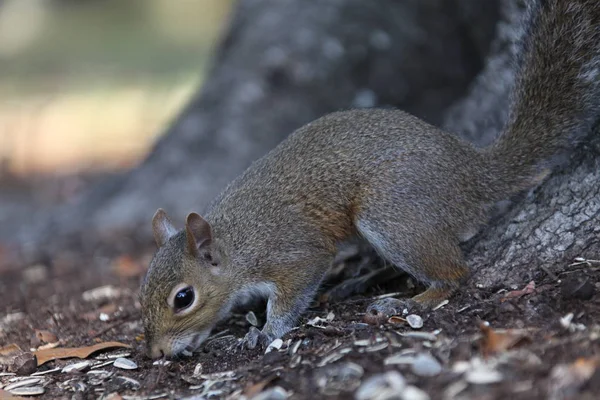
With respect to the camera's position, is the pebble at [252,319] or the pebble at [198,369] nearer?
the pebble at [198,369]

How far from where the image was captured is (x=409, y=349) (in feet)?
8.31

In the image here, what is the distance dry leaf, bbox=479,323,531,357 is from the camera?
2391 mm

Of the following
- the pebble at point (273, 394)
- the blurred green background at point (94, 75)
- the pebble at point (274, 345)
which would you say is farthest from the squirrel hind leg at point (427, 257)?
the blurred green background at point (94, 75)

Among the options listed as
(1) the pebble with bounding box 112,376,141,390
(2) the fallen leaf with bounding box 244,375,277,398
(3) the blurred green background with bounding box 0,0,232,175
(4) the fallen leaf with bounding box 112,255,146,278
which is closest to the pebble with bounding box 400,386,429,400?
(2) the fallen leaf with bounding box 244,375,277,398

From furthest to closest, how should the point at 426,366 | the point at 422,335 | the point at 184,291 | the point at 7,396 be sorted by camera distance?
the point at 184,291, the point at 7,396, the point at 422,335, the point at 426,366

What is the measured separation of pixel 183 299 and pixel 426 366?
1.24m

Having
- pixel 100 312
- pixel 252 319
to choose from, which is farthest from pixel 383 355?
pixel 100 312

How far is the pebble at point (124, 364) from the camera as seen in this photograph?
3079 millimetres

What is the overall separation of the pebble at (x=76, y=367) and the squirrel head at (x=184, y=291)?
0.99 feet

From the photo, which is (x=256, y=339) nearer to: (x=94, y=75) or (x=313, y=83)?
(x=313, y=83)

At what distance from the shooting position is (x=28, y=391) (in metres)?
2.93

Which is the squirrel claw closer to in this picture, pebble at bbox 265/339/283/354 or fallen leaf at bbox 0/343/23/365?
pebble at bbox 265/339/283/354

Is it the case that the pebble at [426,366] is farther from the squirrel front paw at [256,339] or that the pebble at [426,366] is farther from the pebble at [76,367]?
the pebble at [76,367]

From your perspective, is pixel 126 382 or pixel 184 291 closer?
pixel 126 382
